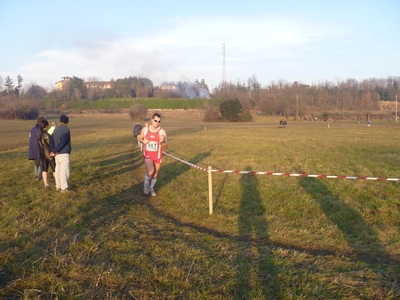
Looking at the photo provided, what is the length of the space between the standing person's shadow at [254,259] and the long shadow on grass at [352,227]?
129 centimetres

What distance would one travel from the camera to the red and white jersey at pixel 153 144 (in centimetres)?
925

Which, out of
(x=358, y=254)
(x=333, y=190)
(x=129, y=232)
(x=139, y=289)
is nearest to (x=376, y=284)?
(x=358, y=254)

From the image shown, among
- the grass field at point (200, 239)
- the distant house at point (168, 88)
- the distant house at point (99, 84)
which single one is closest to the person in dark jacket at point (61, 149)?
the grass field at point (200, 239)

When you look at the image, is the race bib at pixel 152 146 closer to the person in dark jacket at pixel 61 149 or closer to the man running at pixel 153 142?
the man running at pixel 153 142

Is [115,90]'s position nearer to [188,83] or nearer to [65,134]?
[188,83]

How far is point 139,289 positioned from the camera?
13.2 feet

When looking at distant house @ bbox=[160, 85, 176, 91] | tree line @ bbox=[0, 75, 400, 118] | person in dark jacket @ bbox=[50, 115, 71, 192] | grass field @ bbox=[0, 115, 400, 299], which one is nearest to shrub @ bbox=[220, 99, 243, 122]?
tree line @ bbox=[0, 75, 400, 118]

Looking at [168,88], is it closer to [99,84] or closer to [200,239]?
[99,84]

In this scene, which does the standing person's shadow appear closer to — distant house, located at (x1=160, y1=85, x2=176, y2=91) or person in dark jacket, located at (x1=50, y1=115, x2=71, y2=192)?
person in dark jacket, located at (x1=50, y1=115, x2=71, y2=192)

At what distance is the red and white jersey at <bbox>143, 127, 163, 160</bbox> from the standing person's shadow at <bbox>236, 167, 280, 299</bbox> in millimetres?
2387

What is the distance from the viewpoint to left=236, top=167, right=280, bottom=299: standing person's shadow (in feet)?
13.2

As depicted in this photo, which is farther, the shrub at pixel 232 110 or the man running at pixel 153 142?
the shrub at pixel 232 110

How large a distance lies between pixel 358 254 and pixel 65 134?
676cm

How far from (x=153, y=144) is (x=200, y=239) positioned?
149 inches
